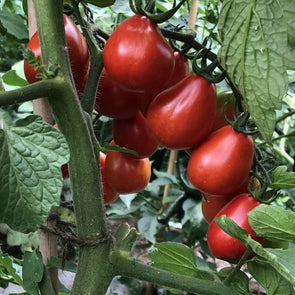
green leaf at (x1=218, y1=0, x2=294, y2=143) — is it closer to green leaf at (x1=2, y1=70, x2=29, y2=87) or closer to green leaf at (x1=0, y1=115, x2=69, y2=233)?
green leaf at (x1=0, y1=115, x2=69, y2=233)

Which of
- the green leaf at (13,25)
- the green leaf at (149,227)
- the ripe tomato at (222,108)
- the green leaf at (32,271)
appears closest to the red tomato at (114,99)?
the ripe tomato at (222,108)

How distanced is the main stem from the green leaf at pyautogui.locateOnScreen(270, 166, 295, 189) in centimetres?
21

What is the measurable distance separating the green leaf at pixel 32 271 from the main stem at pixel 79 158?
105 millimetres

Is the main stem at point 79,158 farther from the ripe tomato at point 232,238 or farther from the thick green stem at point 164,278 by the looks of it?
the ripe tomato at point 232,238

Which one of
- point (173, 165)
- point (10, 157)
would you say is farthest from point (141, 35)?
point (173, 165)

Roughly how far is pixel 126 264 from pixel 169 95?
0.68ft

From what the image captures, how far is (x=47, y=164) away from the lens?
40cm

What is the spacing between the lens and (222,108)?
0.57 m

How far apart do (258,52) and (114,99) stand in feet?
0.80

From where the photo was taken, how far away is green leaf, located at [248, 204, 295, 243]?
1.45 ft

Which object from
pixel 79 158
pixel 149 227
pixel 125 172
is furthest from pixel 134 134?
pixel 149 227

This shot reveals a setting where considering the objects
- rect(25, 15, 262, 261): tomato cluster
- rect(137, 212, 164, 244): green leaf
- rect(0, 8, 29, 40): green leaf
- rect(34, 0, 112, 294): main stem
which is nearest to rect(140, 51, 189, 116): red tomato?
rect(25, 15, 262, 261): tomato cluster

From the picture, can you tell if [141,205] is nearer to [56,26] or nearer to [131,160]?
[131,160]

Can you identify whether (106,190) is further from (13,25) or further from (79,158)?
(13,25)
